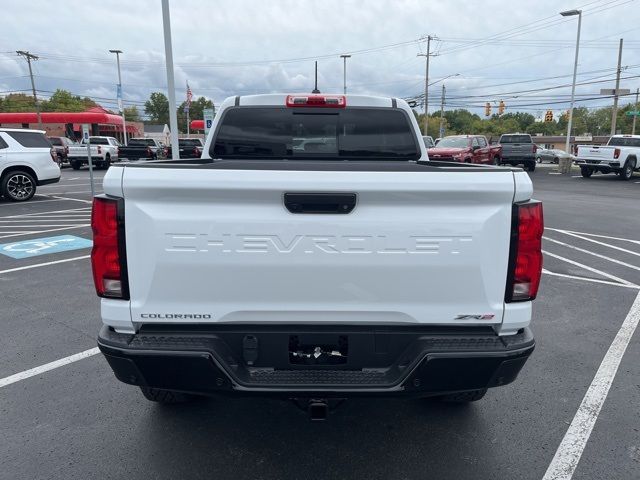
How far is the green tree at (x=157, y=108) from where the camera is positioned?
134250 mm

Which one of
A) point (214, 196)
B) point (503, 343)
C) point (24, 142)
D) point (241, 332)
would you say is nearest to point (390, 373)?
point (503, 343)

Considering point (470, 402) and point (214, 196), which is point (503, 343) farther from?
point (214, 196)

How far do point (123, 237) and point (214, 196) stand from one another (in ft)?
1.51

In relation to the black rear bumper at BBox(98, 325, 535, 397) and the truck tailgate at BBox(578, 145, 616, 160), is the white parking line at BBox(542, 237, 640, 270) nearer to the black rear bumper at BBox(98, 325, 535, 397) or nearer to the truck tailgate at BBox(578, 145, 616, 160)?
the black rear bumper at BBox(98, 325, 535, 397)

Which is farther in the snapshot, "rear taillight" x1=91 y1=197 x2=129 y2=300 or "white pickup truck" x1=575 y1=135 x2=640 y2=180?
"white pickup truck" x1=575 y1=135 x2=640 y2=180

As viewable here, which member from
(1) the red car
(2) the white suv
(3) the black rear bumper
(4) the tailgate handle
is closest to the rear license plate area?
(3) the black rear bumper

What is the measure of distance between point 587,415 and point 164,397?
112 inches

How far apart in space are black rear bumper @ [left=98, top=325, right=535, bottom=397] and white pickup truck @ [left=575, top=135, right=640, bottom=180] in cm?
2458

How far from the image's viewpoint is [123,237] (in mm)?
2156

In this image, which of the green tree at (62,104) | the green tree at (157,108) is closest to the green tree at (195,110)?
the green tree at (157,108)

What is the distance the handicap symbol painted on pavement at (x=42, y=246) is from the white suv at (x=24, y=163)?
6.05 m

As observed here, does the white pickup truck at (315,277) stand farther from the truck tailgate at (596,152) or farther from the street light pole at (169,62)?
the truck tailgate at (596,152)

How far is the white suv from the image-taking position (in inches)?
525

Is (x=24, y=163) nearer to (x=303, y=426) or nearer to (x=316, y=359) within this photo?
(x=303, y=426)
